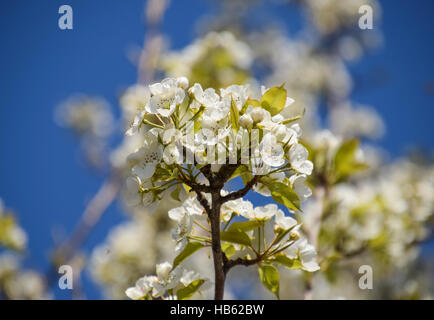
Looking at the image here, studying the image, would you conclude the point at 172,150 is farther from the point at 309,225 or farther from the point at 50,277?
the point at 50,277

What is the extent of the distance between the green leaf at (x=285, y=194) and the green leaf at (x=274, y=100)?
0.59 feet

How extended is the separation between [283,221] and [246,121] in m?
0.30

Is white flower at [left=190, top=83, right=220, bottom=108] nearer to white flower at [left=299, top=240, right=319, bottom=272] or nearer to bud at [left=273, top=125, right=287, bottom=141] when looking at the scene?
bud at [left=273, top=125, right=287, bottom=141]

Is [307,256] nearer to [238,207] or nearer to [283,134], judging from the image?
[238,207]

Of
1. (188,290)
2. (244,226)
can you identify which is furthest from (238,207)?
(188,290)

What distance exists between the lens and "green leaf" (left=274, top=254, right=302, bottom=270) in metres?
0.99

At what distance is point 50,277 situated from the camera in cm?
250

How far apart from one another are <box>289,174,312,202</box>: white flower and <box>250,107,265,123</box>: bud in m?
0.18

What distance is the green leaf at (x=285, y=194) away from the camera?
90cm

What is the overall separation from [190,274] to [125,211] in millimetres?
3481

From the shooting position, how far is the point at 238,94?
3.05ft

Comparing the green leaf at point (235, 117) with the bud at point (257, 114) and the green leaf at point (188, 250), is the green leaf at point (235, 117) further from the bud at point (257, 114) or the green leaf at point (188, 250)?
the green leaf at point (188, 250)

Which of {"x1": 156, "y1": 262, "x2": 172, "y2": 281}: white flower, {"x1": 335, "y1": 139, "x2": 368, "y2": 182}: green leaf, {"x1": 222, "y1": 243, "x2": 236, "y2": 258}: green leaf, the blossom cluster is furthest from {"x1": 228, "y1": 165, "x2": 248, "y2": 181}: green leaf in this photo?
{"x1": 335, "y1": 139, "x2": 368, "y2": 182}: green leaf
